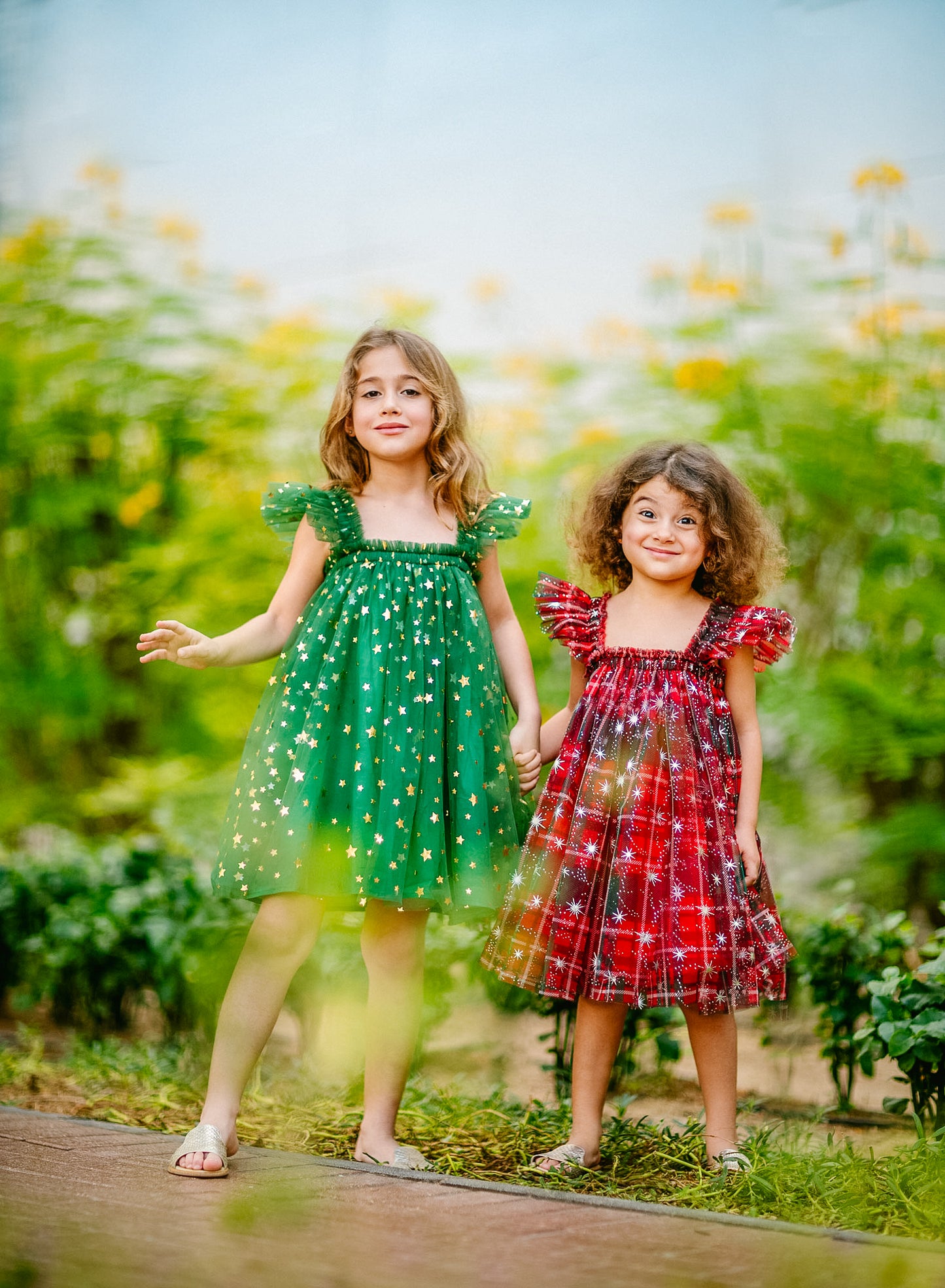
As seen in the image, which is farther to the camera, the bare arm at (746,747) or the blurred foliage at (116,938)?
the blurred foliage at (116,938)

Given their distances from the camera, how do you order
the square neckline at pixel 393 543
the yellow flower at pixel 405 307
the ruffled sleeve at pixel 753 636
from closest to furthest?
1. the ruffled sleeve at pixel 753 636
2. the square neckline at pixel 393 543
3. the yellow flower at pixel 405 307

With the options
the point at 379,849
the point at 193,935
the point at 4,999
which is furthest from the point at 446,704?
the point at 4,999

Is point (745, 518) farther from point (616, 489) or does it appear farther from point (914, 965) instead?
point (914, 965)

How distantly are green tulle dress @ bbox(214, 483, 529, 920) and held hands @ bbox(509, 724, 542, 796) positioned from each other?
35 millimetres

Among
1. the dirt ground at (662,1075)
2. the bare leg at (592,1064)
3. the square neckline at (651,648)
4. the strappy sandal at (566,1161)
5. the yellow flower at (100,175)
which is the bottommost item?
the dirt ground at (662,1075)

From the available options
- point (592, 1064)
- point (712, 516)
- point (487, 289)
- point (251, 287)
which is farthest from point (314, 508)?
point (251, 287)

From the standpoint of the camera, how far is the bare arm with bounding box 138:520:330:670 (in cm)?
276

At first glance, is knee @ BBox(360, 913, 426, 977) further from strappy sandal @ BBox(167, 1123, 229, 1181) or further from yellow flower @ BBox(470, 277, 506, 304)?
yellow flower @ BBox(470, 277, 506, 304)

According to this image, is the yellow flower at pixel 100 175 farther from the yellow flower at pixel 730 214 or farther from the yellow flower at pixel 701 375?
the yellow flower at pixel 701 375

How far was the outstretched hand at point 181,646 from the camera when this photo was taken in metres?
2.72

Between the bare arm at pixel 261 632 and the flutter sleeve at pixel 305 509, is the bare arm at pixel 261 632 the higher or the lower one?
the lower one

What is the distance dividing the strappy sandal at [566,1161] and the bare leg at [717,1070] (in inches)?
10.1

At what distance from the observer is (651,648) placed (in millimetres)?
2838

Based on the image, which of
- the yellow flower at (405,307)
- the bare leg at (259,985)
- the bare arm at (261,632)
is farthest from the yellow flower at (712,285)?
the bare leg at (259,985)
